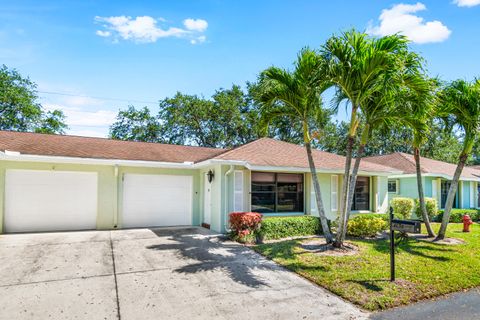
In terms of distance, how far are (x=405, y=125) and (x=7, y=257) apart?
1109 cm

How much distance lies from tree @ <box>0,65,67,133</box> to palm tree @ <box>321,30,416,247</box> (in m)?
28.1

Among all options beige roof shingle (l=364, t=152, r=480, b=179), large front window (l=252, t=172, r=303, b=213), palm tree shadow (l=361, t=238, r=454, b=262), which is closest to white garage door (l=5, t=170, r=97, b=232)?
large front window (l=252, t=172, r=303, b=213)

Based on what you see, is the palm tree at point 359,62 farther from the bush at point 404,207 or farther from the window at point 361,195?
the bush at point 404,207

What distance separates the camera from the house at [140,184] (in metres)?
10.6

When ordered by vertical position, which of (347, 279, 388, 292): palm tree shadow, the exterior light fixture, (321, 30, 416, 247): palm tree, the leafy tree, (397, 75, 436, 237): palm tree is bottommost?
(347, 279, 388, 292): palm tree shadow

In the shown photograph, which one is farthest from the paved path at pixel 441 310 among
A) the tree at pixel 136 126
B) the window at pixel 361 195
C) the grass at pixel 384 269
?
the tree at pixel 136 126

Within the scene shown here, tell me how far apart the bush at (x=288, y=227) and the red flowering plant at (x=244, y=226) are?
0.83ft

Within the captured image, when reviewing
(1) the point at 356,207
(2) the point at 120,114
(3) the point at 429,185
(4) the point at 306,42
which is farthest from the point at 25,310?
(2) the point at 120,114

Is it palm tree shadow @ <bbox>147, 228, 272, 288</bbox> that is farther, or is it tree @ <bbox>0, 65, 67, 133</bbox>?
tree @ <bbox>0, 65, 67, 133</bbox>

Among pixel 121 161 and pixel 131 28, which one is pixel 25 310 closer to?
pixel 121 161

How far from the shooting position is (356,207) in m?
14.3

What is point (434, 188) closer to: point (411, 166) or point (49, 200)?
point (411, 166)

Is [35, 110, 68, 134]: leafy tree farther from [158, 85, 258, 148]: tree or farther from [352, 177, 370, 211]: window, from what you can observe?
[352, 177, 370, 211]: window

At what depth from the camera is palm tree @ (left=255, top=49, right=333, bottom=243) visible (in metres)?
8.05
